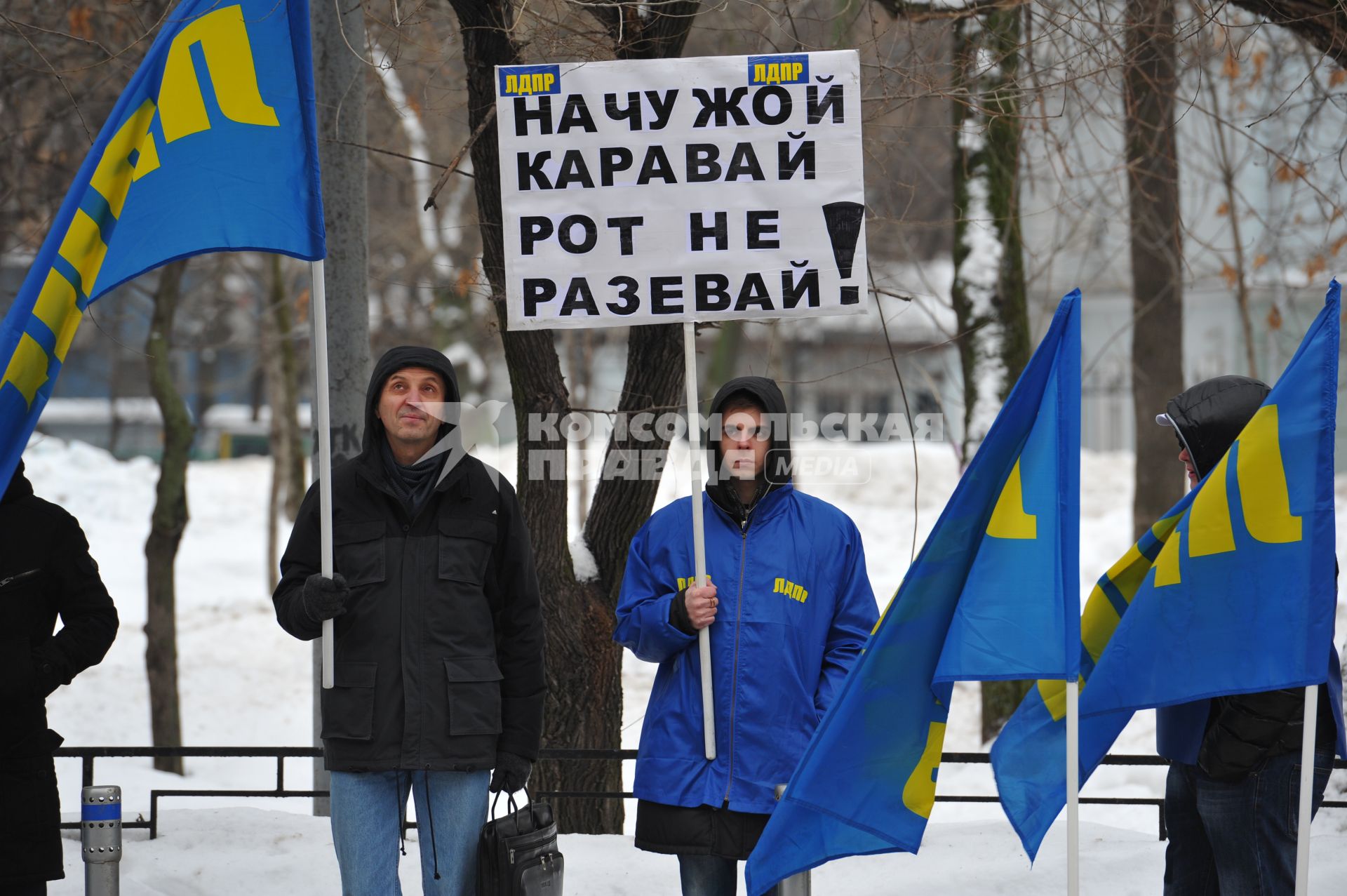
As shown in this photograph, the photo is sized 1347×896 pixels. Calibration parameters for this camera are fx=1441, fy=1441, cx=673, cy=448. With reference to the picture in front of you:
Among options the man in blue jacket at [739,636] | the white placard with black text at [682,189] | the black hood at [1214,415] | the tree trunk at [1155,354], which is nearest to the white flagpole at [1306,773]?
the black hood at [1214,415]

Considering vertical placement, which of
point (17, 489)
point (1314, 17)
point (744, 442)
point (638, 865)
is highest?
point (1314, 17)

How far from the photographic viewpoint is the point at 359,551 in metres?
4.31

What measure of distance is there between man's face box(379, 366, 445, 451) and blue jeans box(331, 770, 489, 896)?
39.4 inches

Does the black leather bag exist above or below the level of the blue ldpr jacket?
below

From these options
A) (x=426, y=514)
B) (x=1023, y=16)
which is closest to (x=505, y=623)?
(x=426, y=514)

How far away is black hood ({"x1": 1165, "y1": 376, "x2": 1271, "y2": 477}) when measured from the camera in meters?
4.21

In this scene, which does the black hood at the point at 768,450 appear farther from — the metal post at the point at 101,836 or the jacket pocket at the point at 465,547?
the metal post at the point at 101,836

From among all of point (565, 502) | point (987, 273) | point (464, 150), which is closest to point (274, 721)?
point (565, 502)

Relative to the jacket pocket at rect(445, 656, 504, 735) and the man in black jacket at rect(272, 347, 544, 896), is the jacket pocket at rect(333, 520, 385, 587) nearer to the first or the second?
the man in black jacket at rect(272, 347, 544, 896)

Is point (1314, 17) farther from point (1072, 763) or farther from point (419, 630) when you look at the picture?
point (419, 630)

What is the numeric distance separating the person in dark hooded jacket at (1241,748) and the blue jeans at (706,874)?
4.31 feet

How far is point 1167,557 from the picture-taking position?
13.3 ft

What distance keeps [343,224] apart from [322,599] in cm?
390

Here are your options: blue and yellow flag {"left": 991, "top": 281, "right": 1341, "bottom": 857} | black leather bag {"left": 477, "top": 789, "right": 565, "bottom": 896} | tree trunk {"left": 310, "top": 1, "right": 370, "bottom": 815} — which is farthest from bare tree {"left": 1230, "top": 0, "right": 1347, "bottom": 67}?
black leather bag {"left": 477, "top": 789, "right": 565, "bottom": 896}
